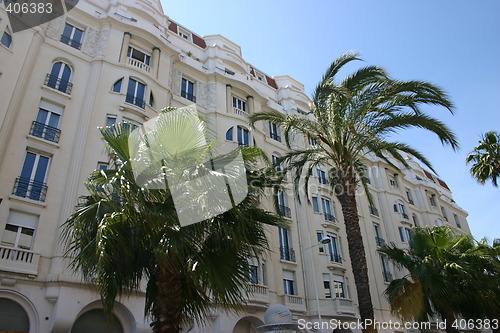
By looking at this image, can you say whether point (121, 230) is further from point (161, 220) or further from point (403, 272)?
point (403, 272)

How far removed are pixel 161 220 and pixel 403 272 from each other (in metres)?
29.7

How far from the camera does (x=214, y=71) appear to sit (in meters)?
26.7

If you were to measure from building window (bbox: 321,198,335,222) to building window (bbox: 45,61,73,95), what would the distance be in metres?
18.7

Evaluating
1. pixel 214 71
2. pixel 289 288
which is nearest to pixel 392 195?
pixel 289 288

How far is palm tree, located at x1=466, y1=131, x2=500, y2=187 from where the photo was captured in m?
21.9

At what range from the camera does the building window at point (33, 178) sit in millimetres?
15367

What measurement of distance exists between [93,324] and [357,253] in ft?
35.9

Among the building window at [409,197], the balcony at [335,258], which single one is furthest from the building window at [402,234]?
the balcony at [335,258]

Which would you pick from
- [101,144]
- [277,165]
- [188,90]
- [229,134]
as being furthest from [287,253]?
Answer: [101,144]

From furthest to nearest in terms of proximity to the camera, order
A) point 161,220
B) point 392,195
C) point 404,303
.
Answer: point 392,195
point 404,303
point 161,220

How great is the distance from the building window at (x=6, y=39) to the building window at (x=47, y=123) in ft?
10.1

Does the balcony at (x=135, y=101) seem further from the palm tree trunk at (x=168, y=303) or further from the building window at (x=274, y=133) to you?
the palm tree trunk at (x=168, y=303)

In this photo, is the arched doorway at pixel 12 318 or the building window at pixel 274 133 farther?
the building window at pixel 274 133
